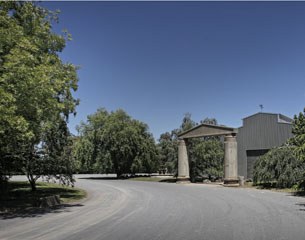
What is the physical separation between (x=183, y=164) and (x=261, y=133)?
923 cm

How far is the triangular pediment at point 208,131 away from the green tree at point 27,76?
646 inches

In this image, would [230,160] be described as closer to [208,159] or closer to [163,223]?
[208,159]

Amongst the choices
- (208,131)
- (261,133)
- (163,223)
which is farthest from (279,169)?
(163,223)

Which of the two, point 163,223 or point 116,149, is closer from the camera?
point 163,223

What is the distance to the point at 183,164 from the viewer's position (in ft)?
117

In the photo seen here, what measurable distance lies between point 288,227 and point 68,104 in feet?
35.2

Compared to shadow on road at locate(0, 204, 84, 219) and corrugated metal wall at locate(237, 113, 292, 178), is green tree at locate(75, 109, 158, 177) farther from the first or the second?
shadow on road at locate(0, 204, 84, 219)

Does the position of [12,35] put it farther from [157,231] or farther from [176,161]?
[176,161]

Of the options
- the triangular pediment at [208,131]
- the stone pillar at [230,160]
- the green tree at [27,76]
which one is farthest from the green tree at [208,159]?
the green tree at [27,76]

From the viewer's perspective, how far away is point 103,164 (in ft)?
149

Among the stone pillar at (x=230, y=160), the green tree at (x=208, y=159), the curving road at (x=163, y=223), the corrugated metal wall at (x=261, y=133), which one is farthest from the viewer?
the green tree at (x=208, y=159)

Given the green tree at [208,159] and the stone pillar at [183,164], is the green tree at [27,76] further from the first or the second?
the green tree at [208,159]

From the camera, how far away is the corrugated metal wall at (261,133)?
3744 cm

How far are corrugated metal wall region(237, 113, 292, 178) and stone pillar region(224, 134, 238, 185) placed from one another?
8.53m
